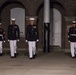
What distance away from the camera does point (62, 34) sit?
25.6 m

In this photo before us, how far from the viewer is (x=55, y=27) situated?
25766 mm

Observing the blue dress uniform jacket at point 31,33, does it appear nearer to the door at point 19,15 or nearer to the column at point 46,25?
the column at point 46,25

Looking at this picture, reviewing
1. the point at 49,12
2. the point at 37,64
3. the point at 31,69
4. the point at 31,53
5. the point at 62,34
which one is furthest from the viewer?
the point at 62,34

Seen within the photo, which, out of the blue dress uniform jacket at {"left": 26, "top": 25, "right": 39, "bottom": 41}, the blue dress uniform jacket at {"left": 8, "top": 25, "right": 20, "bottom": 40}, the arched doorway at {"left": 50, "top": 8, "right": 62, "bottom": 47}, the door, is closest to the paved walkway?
the blue dress uniform jacket at {"left": 26, "top": 25, "right": 39, "bottom": 41}

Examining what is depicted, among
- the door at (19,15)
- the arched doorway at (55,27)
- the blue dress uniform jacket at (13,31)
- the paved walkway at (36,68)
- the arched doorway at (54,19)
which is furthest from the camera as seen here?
the door at (19,15)

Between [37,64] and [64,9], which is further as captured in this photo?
[64,9]

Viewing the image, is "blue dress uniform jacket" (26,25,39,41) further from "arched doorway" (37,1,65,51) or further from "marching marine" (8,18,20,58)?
"arched doorway" (37,1,65,51)

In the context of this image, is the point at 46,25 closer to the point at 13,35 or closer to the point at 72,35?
the point at 72,35

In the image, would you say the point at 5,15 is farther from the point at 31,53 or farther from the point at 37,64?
the point at 37,64

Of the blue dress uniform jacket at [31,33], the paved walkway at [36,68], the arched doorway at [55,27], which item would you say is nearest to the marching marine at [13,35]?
the blue dress uniform jacket at [31,33]

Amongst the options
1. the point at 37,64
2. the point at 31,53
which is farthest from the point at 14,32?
the point at 37,64

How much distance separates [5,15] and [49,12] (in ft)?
12.6

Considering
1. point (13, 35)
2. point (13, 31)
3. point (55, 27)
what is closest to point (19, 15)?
point (55, 27)

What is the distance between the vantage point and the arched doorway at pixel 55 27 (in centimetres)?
2564
